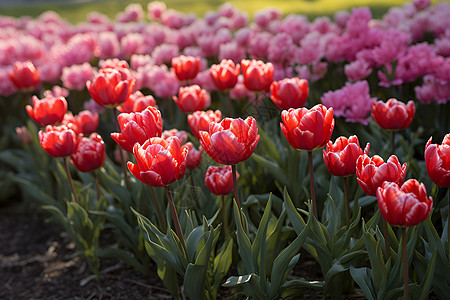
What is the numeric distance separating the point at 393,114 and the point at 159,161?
1034 millimetres

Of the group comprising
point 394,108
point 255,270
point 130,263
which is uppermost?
point 394,108

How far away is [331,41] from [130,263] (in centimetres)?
197

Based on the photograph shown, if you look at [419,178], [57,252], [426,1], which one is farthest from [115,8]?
[419,178]

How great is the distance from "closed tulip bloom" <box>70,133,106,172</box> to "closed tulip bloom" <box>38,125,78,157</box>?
7 centimetres

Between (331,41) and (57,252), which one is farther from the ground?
(331,41)

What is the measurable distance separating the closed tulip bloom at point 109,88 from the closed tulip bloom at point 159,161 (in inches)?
27.2

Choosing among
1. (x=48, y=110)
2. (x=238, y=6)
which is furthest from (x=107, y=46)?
(x=238, y=6)

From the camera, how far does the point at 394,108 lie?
6.69 ft

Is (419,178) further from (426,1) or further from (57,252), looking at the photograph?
(426,1)

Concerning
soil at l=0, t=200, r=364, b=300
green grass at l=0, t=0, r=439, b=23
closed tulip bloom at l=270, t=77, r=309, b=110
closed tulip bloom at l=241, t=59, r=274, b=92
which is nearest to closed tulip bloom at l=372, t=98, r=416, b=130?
closed tulip bloom at l=270, t=77, r=309, b=110

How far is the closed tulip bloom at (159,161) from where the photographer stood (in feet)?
5.29

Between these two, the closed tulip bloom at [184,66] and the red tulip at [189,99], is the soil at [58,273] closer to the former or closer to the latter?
the red tulip at [189,99]

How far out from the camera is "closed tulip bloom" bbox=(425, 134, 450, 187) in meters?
1.52

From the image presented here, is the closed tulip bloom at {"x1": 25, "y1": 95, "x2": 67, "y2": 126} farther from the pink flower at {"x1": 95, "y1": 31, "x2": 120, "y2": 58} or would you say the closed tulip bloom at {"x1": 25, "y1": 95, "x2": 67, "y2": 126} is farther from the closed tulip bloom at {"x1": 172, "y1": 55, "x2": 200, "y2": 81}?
the pink flower at {"x1": 95, "y1": 31, "x2": 120, "y2": 58}
